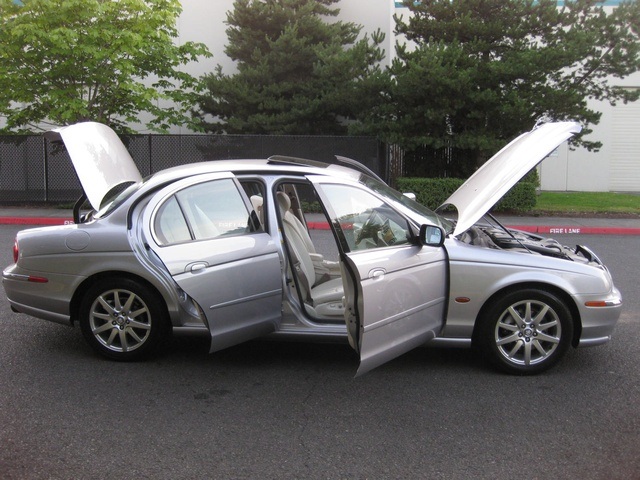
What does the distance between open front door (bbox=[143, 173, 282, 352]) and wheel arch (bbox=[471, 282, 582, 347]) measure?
149cm

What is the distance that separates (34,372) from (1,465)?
1.51 meters

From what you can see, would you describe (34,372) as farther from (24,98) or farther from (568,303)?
(24,98)

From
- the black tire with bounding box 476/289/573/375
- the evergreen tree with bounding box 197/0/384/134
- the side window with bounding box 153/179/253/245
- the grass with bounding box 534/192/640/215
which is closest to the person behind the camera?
the black tire with bounding box 476/289/573/375

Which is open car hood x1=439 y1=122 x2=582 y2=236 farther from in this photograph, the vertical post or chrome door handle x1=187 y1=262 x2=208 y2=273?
the vertical post

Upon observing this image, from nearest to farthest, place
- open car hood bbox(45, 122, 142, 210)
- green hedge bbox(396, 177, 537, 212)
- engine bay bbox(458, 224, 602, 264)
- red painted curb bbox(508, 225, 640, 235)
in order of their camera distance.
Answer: engine bay bbox(458, 224, 602, 264), open car hood bbox(45, 122, 142, 210), red painted curb bbox(508, 225, 640, 235), green hedge bbox(396, 177, 537, 212)

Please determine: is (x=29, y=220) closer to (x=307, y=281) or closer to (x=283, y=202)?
(x=283, y=202)

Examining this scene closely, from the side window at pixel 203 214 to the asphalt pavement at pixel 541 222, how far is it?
9444 mm

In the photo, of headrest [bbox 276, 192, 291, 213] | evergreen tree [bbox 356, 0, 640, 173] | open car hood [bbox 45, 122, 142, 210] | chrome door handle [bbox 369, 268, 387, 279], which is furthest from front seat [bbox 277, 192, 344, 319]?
evergreen tree [bbox 356, 0, 640, 173]

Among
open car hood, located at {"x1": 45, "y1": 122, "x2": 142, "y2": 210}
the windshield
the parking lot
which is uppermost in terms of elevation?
open car hood, located at {"x1": 45, "y1": 122, "x2": 142, "y2": 210}

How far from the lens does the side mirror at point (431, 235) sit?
4785 millimetres

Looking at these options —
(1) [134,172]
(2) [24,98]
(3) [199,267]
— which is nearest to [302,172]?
(3) [199,267]

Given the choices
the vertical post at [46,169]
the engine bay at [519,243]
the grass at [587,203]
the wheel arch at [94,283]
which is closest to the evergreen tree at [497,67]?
the grass at [587,203]

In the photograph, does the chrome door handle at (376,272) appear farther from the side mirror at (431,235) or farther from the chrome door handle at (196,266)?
the chrome door handle at (196,266)

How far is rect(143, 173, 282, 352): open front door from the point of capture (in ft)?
15.8
